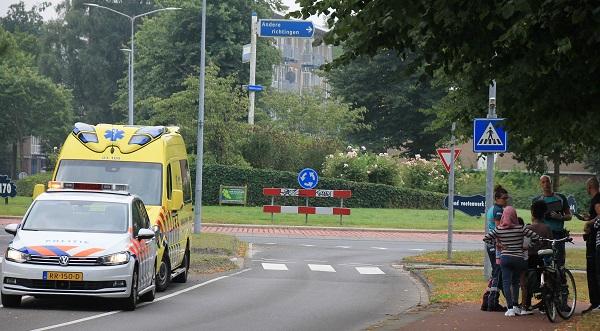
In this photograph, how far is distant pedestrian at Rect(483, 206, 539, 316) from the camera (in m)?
16.5

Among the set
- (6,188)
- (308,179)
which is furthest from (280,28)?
(6,188)

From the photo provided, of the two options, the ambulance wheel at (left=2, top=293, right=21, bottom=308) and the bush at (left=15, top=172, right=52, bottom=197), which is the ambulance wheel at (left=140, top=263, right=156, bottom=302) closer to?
the ambulance wheel at (left=2, top=293, right=21, bottom=308)

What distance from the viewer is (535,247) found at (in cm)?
1661

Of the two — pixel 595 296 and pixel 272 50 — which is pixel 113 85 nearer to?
pixel 272 50

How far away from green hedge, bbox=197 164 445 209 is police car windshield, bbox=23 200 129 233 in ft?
127

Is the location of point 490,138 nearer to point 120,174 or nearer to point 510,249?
point 510,249

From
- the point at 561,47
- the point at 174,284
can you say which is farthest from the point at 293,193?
the point at 561,47

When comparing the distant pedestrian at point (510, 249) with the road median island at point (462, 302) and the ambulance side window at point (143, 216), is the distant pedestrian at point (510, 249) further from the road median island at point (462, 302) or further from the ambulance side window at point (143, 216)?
the ambulance side window at point (143, 216)

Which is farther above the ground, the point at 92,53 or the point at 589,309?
the point at 92,53

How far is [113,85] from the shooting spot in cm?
10788

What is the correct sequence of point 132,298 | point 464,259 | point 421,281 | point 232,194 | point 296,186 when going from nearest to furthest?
point 132,298 → point 421,281 → point 464,259 → point 232,194 → point 296,186

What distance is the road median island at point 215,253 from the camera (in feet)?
90.7

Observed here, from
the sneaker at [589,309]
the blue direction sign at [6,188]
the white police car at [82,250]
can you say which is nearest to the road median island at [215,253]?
the white police car at [82,250]

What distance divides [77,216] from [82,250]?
1463 millimetres
